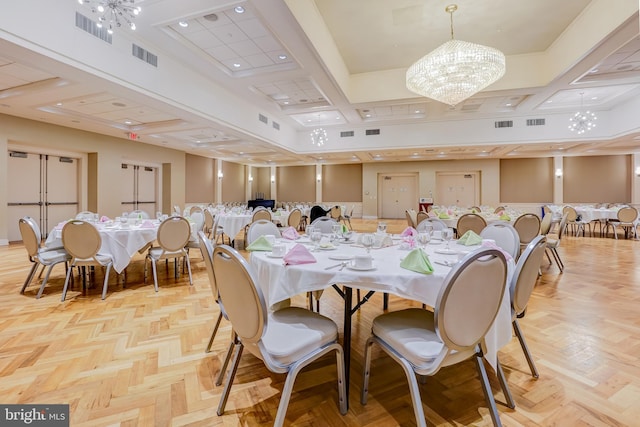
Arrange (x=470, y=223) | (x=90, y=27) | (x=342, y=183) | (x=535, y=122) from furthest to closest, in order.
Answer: (x=342, y=183) < (x=535, y=122) < (x=470, y=223) < (x=90, y=27)

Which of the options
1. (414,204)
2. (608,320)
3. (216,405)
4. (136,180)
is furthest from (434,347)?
(414,204)

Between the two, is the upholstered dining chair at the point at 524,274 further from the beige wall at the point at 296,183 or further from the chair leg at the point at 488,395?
the beige wall at the point at 296,183

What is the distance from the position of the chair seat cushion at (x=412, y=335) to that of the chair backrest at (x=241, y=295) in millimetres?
704

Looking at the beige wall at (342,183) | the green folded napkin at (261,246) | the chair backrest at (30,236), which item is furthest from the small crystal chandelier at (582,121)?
the chair backrest at (30,236)

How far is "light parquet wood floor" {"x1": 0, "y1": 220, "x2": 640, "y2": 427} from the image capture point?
1.72 meters

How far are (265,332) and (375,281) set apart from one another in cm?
65

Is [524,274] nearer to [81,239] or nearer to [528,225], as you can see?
[528,225]

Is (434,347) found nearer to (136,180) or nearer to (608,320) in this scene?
(608,320)

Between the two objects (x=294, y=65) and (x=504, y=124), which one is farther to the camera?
(x=504, y=124)

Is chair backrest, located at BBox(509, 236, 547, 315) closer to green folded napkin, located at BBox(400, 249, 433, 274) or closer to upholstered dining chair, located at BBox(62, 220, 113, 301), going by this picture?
green folded napkin, located at BBox(400, 249, 433, 274)

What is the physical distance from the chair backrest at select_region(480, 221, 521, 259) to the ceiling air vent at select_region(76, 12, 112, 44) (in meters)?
5.89

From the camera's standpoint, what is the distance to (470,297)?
138 cm

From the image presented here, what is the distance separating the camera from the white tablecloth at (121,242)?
3.89m

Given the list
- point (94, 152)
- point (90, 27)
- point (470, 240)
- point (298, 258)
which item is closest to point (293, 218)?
point (90, 27)
